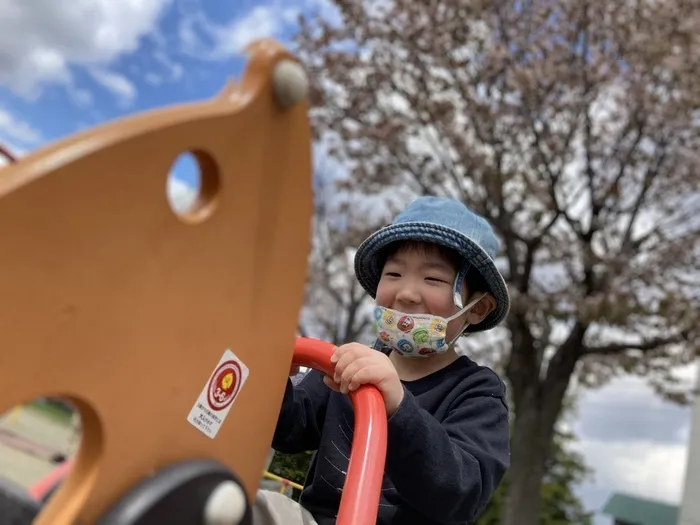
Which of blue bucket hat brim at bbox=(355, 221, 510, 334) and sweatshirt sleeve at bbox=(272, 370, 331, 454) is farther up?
blue bucket hat brim at bbox=(355, 221, 510, 334)

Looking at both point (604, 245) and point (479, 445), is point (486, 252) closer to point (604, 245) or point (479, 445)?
point (479, 445)

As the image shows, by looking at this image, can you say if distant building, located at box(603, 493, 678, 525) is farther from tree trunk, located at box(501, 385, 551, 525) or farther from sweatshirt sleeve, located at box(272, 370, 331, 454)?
sweatshirt sleeve, located at box(272, 370, 331, 454)

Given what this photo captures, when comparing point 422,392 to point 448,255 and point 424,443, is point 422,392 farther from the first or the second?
point 424,443

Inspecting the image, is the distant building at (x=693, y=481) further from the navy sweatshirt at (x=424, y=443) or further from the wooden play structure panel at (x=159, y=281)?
the wooden play structure panel at (x=159, y=281)

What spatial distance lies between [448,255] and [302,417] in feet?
1.73

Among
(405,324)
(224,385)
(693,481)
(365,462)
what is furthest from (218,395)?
(693,481)

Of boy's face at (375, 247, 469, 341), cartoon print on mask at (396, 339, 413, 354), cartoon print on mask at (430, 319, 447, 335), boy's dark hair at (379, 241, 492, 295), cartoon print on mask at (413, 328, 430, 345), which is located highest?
boy's dark hair at (379, 241, 492, 295)

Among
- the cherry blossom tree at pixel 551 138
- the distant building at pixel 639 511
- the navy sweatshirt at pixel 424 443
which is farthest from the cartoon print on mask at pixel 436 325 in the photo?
the distant building at pixel 639 511

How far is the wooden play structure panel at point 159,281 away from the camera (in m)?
0.56

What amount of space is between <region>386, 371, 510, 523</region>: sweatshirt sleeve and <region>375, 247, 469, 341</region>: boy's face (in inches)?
11.3

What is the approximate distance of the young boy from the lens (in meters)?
1.09

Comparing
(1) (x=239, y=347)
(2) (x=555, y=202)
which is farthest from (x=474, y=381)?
(2) (x=555, y=202)

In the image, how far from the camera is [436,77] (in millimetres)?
7113

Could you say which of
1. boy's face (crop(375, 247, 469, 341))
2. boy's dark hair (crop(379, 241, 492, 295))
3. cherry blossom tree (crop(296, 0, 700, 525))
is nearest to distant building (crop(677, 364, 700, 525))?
cherry blossom tree (crop(296, 0, 700, 525))
